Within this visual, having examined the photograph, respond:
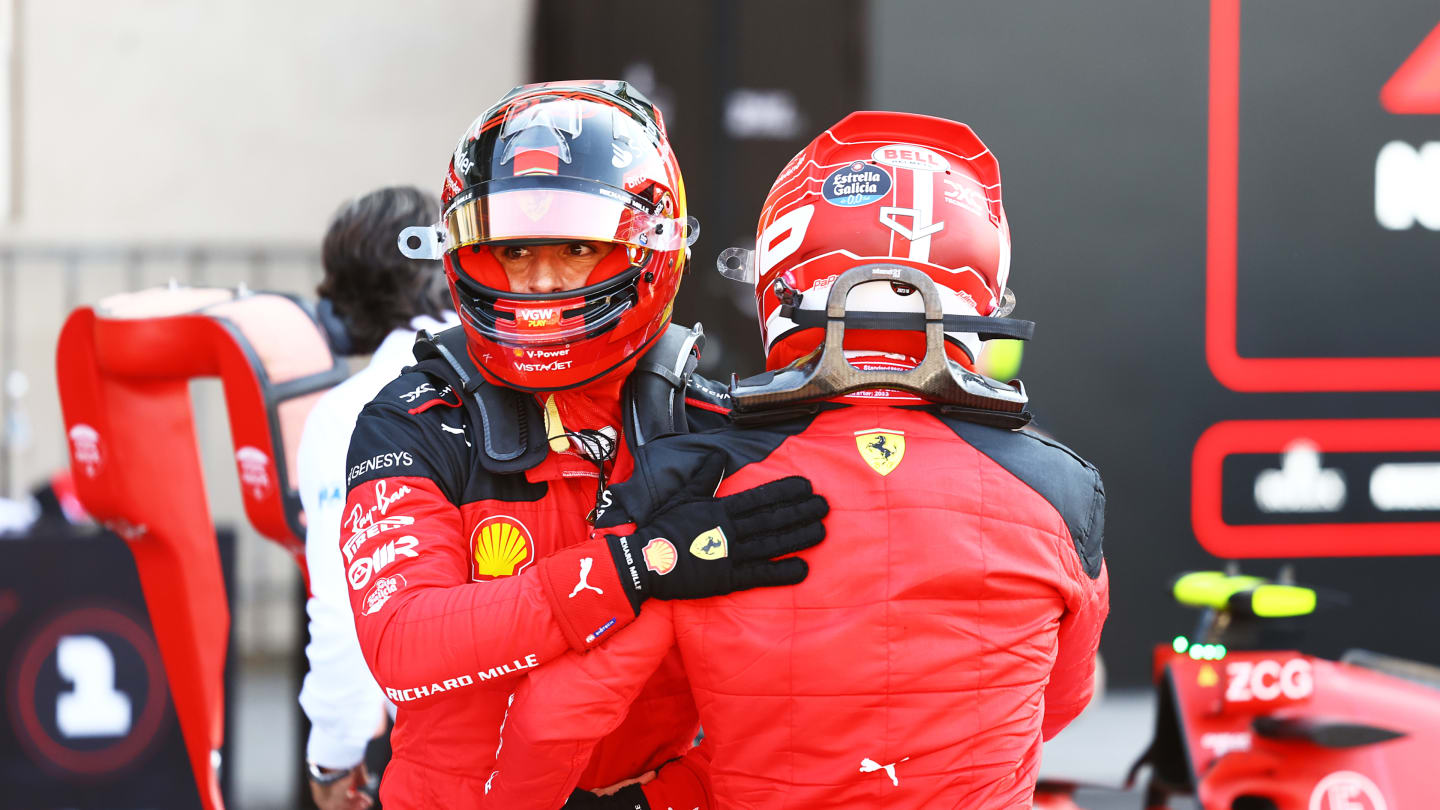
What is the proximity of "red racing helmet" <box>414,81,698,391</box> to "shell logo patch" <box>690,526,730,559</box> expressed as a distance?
366 millimetres

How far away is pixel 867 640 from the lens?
1.15 m

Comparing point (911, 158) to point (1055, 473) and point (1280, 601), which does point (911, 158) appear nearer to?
point (1055, 473)

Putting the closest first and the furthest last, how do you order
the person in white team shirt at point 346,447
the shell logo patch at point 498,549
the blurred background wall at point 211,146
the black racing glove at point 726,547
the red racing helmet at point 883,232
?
the black racing glove at point 726,547 → the red racing helmet at point 883,232 → the shell logo patch at point 498,549 → the person in white team shirt at point 346,447 → the blurred background wall at point 211,146

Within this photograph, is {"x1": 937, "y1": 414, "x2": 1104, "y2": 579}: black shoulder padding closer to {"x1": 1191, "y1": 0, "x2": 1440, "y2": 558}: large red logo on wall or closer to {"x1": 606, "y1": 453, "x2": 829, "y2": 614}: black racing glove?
{"x1": 606, "y1": 453, "x2": 829, "y2": 614}: black racing glove

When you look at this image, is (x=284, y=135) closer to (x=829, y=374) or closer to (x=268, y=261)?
(x=268, y=261)

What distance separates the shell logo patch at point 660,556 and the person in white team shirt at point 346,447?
38.7 inches

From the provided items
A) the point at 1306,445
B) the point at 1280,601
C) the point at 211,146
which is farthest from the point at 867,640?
the point at 211,146

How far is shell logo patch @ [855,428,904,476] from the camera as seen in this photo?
1.18 metres

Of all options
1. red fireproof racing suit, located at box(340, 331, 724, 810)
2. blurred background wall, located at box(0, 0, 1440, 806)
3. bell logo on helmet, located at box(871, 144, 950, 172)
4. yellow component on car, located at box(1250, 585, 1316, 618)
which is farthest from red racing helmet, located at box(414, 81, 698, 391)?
blurred background wall, located at box(0, 0, 1440, 806)

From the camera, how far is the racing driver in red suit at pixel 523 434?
1.19 meters

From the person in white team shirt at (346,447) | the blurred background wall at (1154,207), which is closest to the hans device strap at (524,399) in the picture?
the person in white team shirt at (346,447)

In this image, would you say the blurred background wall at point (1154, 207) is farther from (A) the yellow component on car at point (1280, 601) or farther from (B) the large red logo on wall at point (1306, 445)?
(A) the yellow component on car at point (1280, 601)

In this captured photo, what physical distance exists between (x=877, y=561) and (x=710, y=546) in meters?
0.15

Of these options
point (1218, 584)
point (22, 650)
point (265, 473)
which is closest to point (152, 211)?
point (22, 650)
